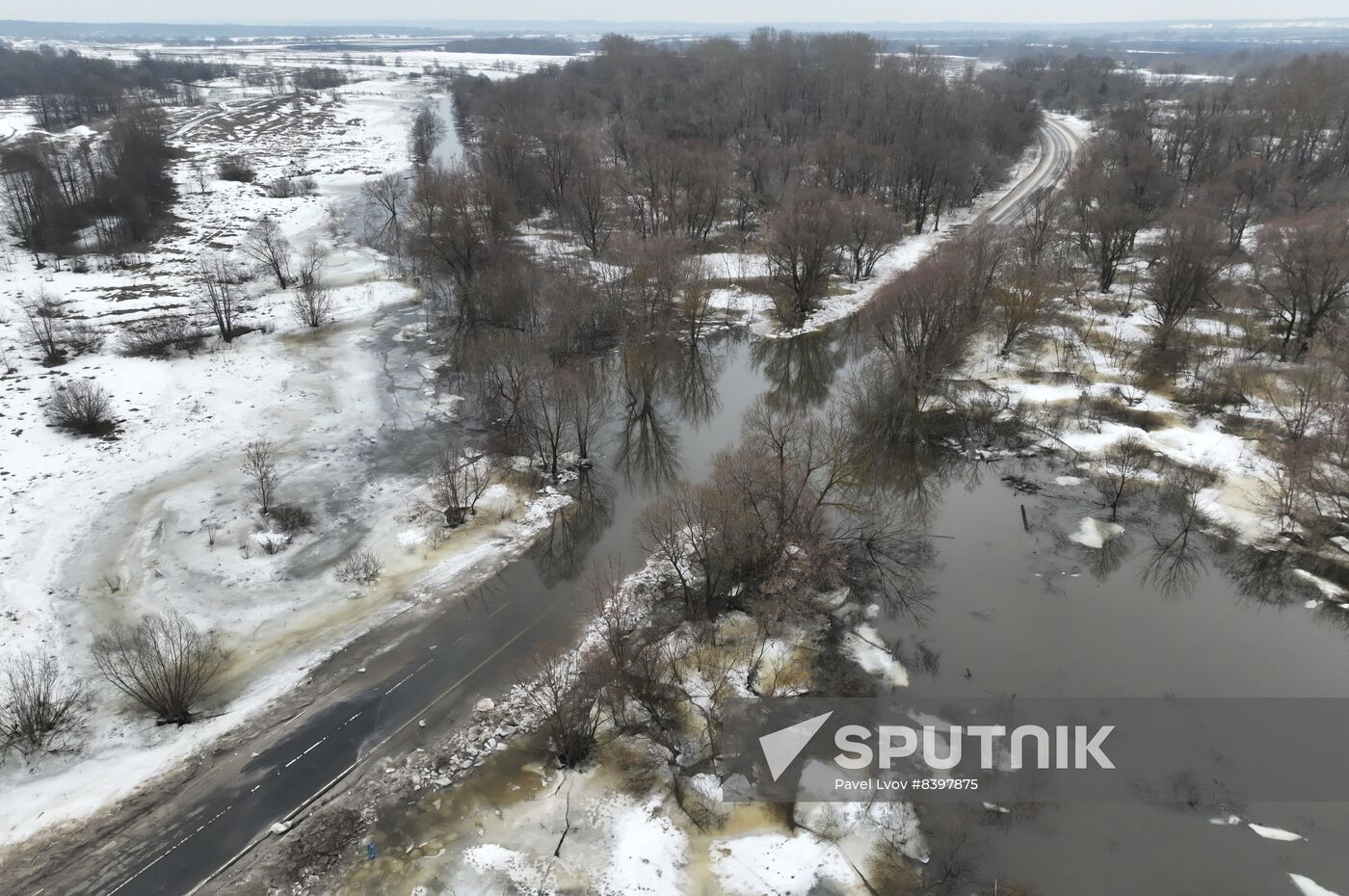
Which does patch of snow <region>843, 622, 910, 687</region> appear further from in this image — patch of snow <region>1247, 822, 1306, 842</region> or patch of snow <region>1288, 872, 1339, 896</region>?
patch of snow <region>1288, 872, 1339, 896</region>

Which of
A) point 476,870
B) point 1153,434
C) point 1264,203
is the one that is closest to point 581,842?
point 476,870

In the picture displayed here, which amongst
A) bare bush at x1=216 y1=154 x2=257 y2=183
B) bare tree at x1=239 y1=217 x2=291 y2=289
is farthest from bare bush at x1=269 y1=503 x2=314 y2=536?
bare bush at x1=216 y1=154 x2=257 y2=183

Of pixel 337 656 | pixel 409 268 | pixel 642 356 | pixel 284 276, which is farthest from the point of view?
pixel 409 268

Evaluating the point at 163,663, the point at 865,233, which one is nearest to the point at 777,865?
the point at 163,663

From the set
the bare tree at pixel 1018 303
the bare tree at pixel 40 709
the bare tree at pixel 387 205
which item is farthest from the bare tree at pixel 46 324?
the bare tree at pixel 1018 303

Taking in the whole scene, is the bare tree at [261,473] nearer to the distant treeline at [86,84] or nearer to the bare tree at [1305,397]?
the bare tree at [1305,397]

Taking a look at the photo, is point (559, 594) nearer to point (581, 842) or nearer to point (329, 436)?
point (581, 842)

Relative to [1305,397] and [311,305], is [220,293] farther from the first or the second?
[1305,397]
